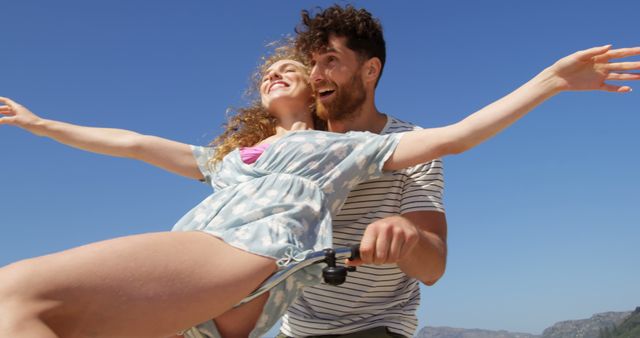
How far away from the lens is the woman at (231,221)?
248cm

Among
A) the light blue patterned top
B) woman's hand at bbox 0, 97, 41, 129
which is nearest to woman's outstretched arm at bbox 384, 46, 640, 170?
the light blue patterned top

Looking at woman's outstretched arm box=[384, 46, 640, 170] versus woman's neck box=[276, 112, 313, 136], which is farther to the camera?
woman's neck box=[276, 112, 313, 136]

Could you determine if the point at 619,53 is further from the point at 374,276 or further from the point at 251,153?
the point at 251,153

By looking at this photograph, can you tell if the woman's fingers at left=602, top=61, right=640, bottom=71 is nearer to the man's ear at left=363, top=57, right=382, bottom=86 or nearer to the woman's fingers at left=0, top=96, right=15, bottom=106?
the man's ear at left=363, top=57, right=382, bottom=86

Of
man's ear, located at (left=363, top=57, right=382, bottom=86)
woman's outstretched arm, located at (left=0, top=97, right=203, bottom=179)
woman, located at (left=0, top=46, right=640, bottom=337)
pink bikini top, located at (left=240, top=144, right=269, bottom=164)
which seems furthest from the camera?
man's ear, located at (left=363, top=57, right=382, bottom=86)

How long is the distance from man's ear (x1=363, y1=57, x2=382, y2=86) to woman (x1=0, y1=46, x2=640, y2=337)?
0.54 meters

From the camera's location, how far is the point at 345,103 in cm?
471

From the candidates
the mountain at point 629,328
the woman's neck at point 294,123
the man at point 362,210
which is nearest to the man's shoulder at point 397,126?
the man at point 362,210

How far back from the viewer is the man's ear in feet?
16.4

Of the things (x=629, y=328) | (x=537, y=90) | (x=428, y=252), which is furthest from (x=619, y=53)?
(x=629, y=328)

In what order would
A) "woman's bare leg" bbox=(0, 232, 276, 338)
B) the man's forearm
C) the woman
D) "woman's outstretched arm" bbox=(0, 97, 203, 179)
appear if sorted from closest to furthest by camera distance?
"woman's bare leg" bbox=(0, 232, 276, 338), the woman, the man's forearm, "woman's outstretched arm" bbox=(0, 97, 203, 179)

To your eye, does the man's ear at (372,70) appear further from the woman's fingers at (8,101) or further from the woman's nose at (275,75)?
the woman's fingers at (8,101)

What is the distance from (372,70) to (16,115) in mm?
2644

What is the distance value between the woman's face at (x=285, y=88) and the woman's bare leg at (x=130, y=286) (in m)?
1.64
